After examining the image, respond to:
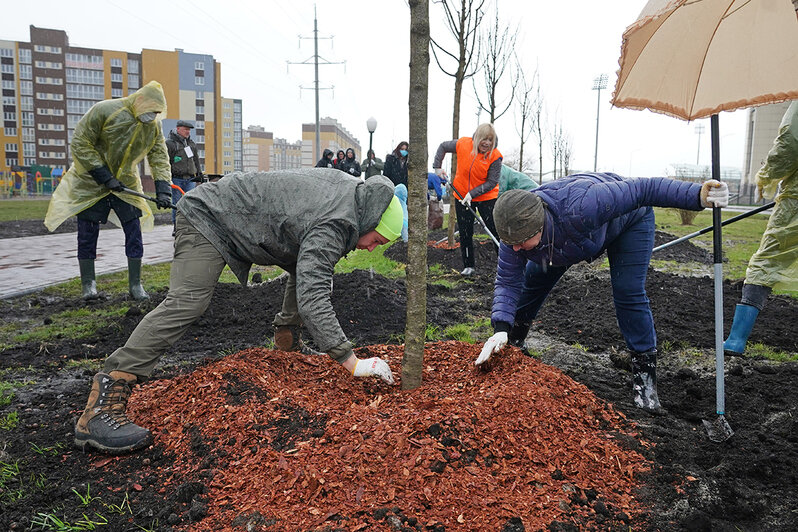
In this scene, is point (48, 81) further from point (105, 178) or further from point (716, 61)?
point (716, 61)

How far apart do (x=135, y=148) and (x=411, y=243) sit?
182 inches

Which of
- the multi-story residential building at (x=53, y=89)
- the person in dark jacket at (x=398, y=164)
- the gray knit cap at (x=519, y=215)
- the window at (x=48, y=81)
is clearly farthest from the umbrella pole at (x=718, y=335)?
the window at (x=48, y=81)

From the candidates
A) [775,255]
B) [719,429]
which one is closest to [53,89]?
[775,255]

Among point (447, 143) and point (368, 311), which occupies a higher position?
point (447, 143)

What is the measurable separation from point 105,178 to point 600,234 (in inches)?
200

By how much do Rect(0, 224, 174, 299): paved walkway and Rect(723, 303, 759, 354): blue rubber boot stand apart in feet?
23.8

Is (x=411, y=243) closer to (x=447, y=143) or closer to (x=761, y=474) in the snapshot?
(x=761, y=474)

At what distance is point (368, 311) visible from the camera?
5.43 meters

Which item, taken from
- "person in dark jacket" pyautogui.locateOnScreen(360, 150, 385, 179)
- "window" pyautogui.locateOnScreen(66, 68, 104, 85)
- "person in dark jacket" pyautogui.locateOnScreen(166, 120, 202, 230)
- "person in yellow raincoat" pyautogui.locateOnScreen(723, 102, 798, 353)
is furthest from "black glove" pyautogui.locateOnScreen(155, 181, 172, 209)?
"window" pyautogui.locateOnScreen(66, 68, 104, 85)

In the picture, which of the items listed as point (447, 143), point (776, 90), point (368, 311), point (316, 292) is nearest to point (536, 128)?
point (447, 143)

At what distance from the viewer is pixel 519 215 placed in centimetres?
281

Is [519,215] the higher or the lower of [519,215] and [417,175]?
the lower

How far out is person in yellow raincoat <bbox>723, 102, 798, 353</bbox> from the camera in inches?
165

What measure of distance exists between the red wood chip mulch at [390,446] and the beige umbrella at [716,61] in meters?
0.90
